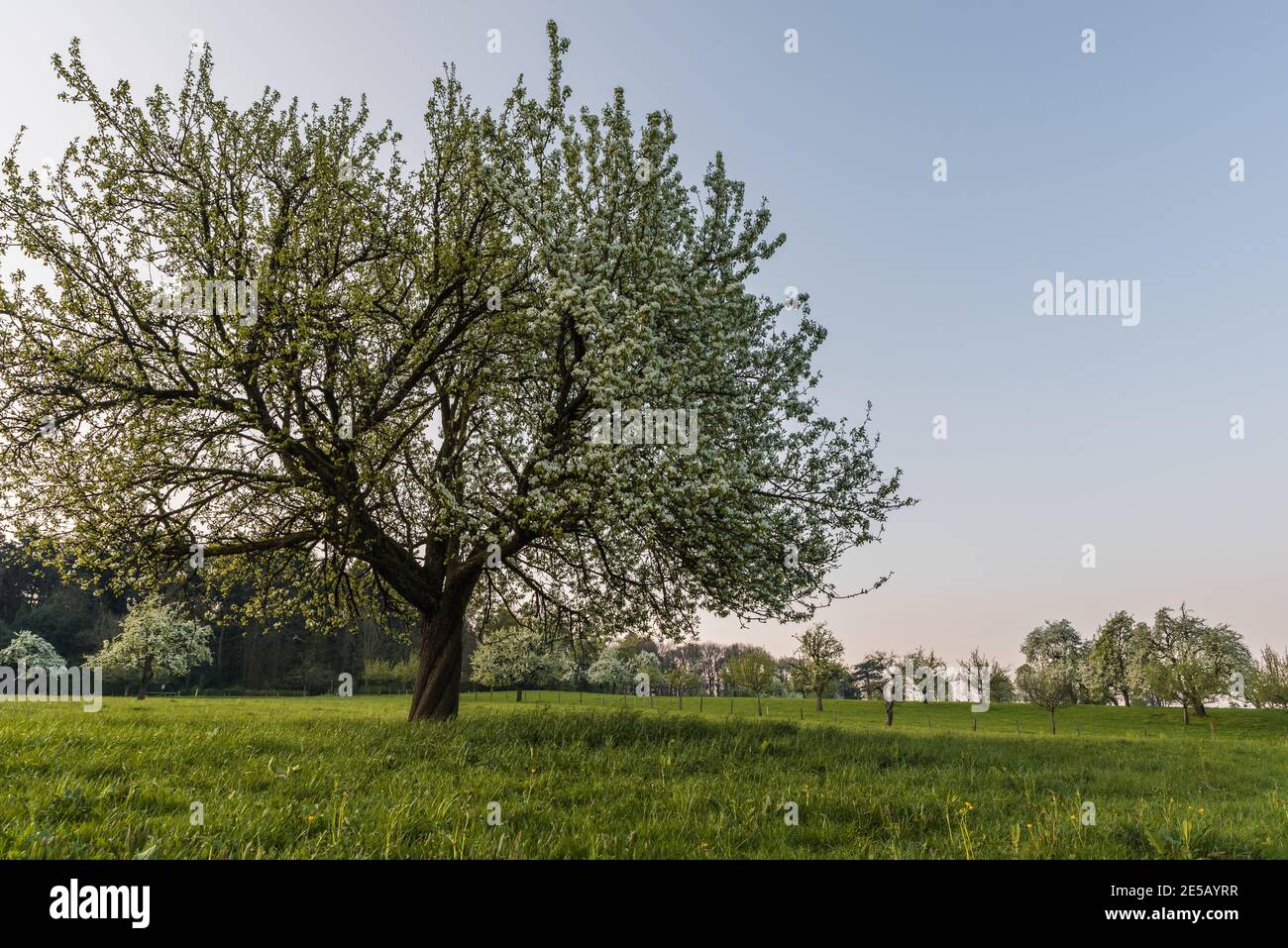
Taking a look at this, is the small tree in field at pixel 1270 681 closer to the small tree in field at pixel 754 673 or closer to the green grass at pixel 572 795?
the small tree in field at pixel 754 673

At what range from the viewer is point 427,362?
51.5 ft

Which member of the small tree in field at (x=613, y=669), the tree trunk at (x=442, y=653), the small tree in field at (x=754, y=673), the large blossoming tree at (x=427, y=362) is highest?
the large blossoming tree at (x=427, y=362)

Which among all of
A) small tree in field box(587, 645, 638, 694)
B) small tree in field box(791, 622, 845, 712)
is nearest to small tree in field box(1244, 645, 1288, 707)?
small tree in field box(791, 622, 845, 712)

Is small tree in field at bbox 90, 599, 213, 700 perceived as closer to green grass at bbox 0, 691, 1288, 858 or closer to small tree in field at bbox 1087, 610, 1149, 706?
green grass at bbox 0, 691, 1288, 858

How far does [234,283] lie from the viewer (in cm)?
1493

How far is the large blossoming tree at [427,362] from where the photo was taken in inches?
550

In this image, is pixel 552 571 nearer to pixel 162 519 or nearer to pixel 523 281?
pixel 523 281

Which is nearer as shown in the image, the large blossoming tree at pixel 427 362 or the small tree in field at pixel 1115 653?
the large blossoming tree at pixel 427 362

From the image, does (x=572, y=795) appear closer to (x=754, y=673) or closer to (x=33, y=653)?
(x=754, y=673)

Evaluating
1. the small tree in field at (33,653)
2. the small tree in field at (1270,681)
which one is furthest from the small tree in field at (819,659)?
the small tree in field at (33,653)

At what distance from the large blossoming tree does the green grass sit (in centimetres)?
442

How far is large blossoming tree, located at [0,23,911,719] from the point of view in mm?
13969

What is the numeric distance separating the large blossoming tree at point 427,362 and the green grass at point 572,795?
442cm

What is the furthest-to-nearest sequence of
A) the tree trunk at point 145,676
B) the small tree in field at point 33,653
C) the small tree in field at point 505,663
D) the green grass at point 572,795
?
the small tree in field at point 505,663 → the small tree in field at point 33,653 → the tree trunk at point 145,676 → the green grass at point 572,795
